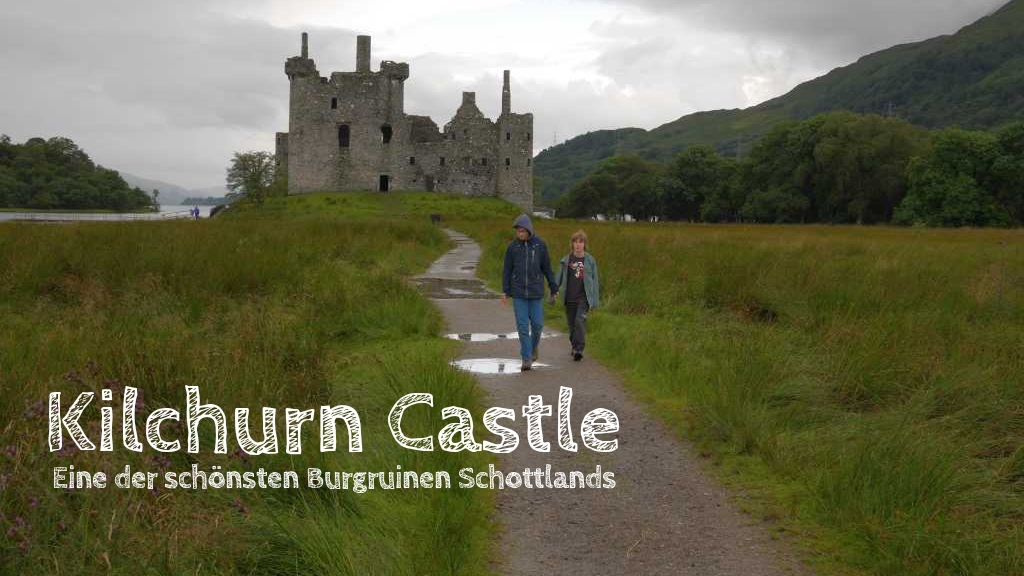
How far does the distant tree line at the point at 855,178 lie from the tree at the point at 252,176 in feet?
129

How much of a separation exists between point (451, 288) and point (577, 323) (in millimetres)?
7146

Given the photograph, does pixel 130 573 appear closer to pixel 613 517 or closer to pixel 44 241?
pixel 613 517

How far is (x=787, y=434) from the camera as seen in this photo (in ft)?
19.1

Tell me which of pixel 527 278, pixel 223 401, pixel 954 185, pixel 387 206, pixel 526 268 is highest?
pixel 954 185

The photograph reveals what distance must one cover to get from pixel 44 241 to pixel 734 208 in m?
71.7

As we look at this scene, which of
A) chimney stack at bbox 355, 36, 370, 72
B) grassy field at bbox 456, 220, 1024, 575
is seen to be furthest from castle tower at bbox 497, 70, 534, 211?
grassy field at bbox 456, 220, 1024, 575

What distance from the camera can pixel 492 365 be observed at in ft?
28.5

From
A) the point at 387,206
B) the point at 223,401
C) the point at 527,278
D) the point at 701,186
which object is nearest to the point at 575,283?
the point at 527,278

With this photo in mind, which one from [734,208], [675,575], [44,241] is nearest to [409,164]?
[734,208]

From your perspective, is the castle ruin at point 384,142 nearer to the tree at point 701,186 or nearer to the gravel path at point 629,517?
the tree at point 701,186

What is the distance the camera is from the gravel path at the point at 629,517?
4.04m

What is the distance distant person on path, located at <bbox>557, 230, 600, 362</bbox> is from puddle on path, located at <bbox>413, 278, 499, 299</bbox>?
17.9 feet

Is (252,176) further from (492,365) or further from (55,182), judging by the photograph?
(492,365)

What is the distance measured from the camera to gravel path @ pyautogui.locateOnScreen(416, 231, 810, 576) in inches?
159
